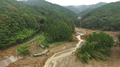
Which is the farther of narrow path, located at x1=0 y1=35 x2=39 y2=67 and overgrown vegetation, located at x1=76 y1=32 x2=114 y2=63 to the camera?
overgrown vegetation, located at x1=76 y1=32 x2=114 y2=63

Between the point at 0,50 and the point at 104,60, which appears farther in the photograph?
the point at 0,50

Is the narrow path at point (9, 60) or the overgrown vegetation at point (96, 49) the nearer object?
the narrow path at point (9, 60)

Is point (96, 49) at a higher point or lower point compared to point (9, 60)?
higher

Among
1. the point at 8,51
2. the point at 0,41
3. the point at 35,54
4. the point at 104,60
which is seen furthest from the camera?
the point at 35,54

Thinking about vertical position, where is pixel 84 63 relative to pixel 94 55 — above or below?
below

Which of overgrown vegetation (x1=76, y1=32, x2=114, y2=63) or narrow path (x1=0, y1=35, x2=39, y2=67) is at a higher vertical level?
overgrown vegetation (x1=76, y1=32, x2=114, y2=63)

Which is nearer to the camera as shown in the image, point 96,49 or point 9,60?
point 9,60

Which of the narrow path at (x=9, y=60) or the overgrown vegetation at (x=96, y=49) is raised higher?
the overgrown vegetation at (x=96, y=49)

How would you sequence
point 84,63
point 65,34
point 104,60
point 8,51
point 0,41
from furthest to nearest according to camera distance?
point 65,34 < point 8,51 < point 0,41 < point 104,60 < point 84,63

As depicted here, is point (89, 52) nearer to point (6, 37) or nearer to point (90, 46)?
point (90, 46)

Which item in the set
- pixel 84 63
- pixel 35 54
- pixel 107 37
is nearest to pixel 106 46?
pixel 107 37

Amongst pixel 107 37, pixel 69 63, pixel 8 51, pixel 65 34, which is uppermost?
pixel 107 37
